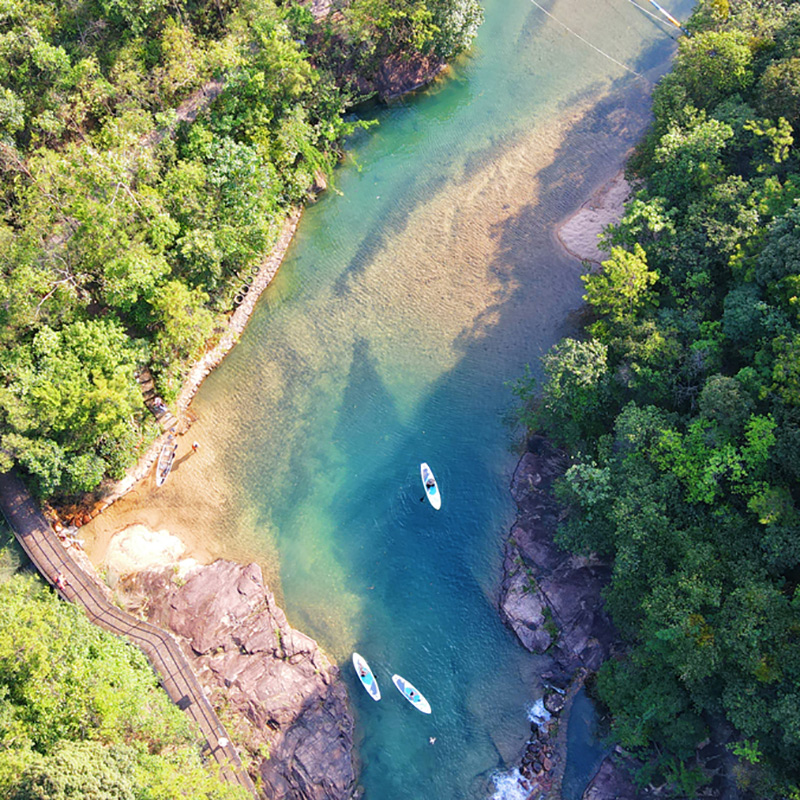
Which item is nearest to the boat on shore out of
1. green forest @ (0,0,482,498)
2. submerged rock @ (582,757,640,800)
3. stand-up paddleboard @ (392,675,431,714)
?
green forest @ (0,0,482,498)

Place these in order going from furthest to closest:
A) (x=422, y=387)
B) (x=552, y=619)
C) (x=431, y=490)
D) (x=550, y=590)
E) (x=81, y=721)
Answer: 1. (x=422, y=387)
2. (x=431, y=490)
3. (x=550, y=590)
4. (x=552, y=619)
5. (x=81, y=721)

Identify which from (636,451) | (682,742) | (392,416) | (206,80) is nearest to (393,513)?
→ (392,416)

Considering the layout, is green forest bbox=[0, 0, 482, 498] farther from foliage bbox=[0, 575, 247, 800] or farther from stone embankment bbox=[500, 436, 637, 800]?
stone embankment bbox=[500, 436, 637, 800]

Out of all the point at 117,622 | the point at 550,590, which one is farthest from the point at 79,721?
the point at 550,590

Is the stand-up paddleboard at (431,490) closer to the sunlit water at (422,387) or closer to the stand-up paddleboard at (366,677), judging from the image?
the sunlit water at (422,387)

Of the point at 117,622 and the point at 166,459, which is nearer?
the point at 117,622

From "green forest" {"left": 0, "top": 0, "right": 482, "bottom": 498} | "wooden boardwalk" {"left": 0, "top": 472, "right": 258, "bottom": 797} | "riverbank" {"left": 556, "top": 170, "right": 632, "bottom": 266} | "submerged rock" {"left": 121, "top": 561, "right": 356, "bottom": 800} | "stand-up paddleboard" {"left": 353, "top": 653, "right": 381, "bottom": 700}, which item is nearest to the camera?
"wooden boardwalk" {"left": 0, "top": 472, "right": 258, "bottom": 797}

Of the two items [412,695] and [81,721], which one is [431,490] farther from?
[81,721]
